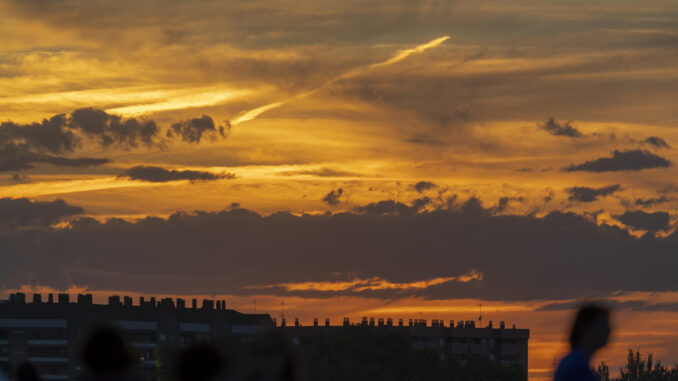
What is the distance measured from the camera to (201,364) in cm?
1117

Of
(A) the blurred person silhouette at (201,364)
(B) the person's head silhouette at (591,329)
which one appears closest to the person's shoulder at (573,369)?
(B) the person's head silhouette at (591,329)

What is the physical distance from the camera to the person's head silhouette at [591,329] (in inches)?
462

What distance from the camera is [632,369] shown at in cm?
19775

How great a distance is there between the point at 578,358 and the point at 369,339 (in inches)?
5377

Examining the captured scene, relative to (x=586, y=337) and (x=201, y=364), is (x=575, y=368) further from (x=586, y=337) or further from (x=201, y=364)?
(x=201, y=364)

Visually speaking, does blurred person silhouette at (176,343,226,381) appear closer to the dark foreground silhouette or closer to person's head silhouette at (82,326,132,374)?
person's head silhouette at (82,326,132,374)

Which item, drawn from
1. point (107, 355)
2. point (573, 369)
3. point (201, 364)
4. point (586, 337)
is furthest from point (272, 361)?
point (586, 337)

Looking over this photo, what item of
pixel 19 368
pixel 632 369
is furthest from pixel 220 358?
pixel 632 369

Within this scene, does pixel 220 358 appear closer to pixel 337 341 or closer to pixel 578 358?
pixel 578 358

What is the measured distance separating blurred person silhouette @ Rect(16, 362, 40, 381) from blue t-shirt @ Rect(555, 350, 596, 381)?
6.44m

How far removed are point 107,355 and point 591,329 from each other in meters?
4.27

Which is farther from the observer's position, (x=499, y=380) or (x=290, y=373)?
(x=499, y=380)

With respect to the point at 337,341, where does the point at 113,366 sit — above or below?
above

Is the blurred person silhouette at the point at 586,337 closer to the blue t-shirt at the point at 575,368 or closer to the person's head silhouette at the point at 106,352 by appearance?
the blue t-shirt at the point at 575,368
